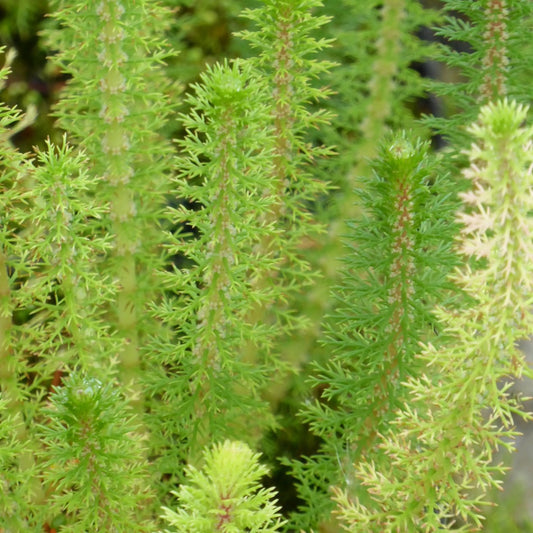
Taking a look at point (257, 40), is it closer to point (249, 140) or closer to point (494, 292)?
point (249, 140)

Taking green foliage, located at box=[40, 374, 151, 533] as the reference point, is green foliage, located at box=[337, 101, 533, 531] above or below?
above

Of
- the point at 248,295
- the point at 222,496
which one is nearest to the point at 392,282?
the point at 248,295

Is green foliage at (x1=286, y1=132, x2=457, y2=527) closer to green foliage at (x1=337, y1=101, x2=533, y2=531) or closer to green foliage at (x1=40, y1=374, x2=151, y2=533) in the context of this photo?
green foliage at (x1=337, y1=101, x2=533, y2=531)

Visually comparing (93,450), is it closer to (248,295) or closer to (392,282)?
(248,295)

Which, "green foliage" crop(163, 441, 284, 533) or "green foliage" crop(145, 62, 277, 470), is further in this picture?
"green foliage" crop(145, 62, 277, 470)

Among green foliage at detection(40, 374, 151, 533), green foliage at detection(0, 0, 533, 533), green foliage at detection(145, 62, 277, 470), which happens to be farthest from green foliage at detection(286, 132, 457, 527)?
green foliage at detection(40, 374, 151, 533)

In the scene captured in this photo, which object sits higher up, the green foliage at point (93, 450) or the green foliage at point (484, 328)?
the green foliage at point (484, 328)

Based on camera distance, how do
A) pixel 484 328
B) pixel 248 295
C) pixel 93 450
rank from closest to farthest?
pixel 484 328 < pixel 93 450 < pixel 248 295

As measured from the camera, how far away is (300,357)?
138cm

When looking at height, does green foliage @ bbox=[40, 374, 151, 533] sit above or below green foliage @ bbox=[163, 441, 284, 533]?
below

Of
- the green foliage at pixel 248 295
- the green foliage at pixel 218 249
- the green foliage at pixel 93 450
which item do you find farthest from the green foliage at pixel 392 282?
the green foliage at pixel 93 450

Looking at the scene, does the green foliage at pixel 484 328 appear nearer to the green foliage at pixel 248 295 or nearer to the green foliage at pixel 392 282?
the green foliage at pixel 248 295

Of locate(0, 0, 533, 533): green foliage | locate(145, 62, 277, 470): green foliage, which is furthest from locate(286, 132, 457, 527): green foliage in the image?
locate(145, 62, 277, 470): green foliage

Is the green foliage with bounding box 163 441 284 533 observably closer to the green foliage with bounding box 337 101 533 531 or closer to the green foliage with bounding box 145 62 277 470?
the green foliage with bounding box 337 101 533 531
